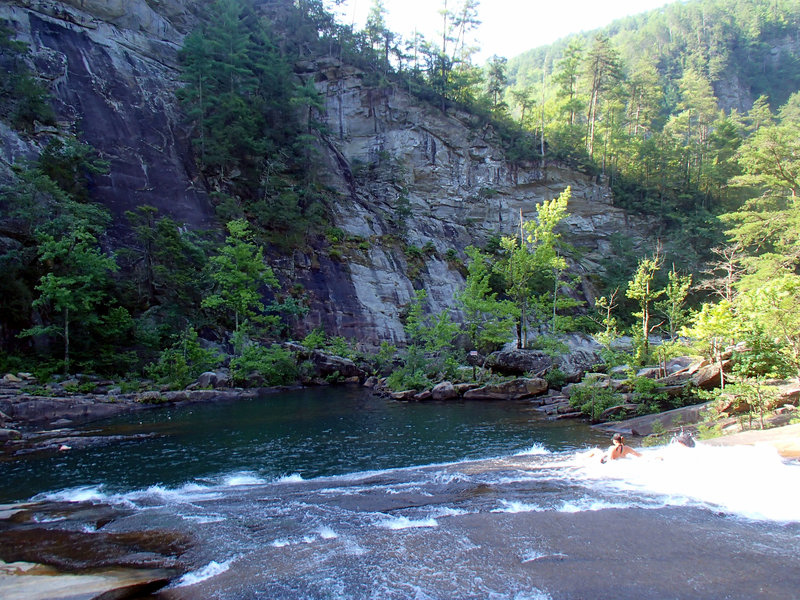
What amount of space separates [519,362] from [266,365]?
48.2 feet

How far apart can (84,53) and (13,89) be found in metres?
9.14

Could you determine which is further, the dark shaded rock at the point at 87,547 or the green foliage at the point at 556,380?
the green foliage at the point at 556,380

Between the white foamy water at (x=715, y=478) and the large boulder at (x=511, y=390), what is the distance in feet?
41.0

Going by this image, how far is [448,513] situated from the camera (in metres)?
6.85

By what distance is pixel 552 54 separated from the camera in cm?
12556

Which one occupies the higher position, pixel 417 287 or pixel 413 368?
pixel 417 287

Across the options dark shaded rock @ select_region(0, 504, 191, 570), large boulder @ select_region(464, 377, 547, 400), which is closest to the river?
dark shaded rock @ select_region(0, 504, 191, 570)

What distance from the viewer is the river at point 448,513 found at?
4648 mm

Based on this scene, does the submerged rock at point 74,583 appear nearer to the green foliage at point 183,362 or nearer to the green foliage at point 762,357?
the green foliage at point 762,357

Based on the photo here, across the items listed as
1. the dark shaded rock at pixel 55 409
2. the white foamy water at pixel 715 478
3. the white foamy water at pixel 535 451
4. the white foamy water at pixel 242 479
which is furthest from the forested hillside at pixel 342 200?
the white foamy water at pixel 242 479

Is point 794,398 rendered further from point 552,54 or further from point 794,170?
point 552,54

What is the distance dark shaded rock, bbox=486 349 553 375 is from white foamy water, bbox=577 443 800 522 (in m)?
15.9

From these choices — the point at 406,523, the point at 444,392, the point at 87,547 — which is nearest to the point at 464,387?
the point at 444,392

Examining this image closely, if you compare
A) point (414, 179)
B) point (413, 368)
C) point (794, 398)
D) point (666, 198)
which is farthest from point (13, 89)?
point (666, 198)
